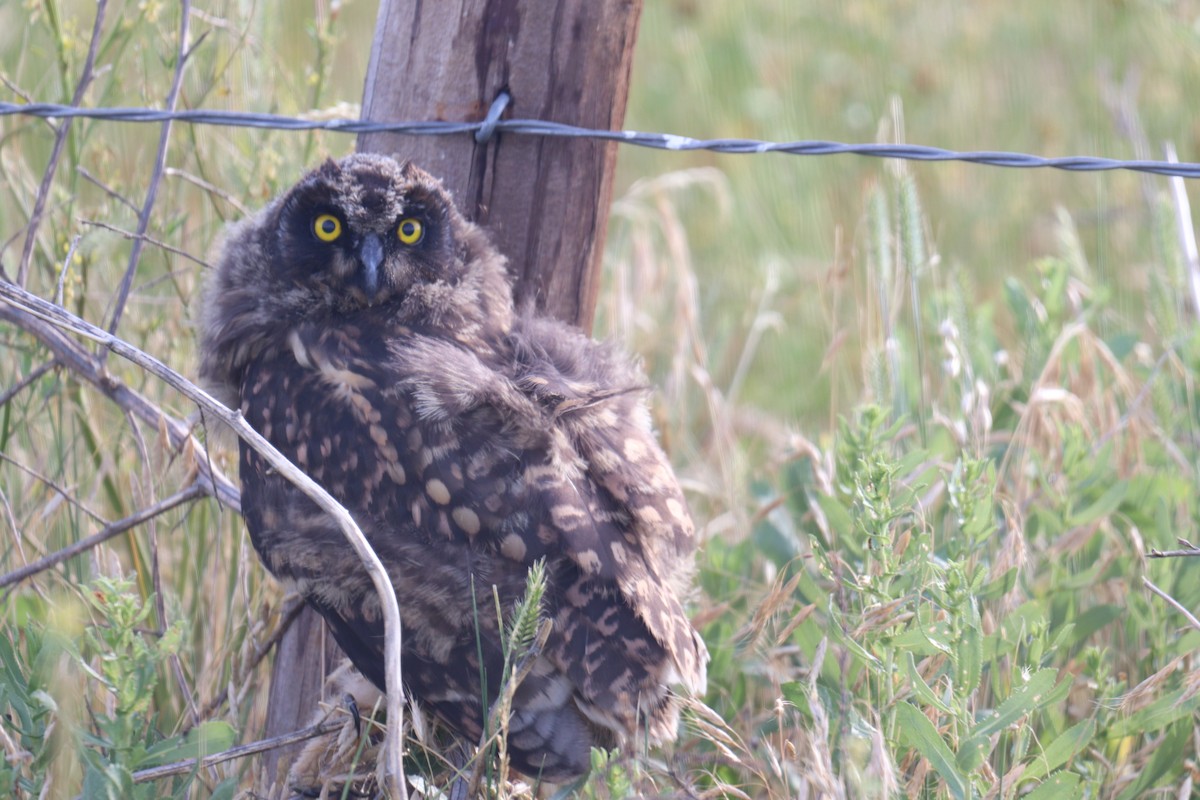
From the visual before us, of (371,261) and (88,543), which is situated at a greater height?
(371,261)

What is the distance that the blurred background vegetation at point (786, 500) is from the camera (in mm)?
2197

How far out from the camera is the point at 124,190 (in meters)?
3.50

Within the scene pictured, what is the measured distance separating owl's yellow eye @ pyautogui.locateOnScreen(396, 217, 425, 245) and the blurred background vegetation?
1.72 feet

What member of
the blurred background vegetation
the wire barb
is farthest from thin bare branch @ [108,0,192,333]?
the wire barb

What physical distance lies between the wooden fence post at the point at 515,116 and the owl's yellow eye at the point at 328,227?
0.22 meters

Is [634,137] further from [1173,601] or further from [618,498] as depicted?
[1173,601]

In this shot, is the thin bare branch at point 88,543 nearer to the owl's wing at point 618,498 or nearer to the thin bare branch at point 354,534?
the thin bare branch at point 354,534

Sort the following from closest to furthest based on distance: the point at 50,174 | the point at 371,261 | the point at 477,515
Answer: the point at 477,515 → the point at 371,261 → the point at 50,174

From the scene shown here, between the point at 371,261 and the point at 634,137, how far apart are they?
665 mm

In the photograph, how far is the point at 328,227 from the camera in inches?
109

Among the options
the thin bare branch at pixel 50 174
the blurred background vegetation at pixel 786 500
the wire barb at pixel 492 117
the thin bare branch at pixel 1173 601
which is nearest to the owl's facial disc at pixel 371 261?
the wire barb at pixel 492 117

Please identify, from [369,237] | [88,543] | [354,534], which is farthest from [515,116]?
[88,543]

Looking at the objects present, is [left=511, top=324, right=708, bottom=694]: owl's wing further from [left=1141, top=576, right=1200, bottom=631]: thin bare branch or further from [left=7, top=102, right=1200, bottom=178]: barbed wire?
[left=1141, top=576, right=1200, bottom=631]: thin bare branch

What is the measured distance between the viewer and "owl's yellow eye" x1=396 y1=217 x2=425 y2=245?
2.74 meters
